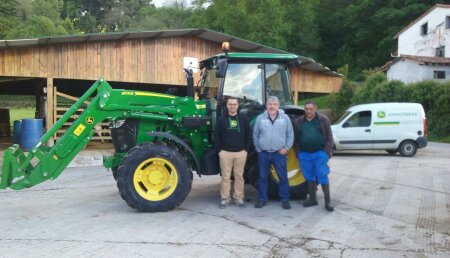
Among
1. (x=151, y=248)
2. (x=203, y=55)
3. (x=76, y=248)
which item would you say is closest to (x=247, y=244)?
(x=151, y=248)

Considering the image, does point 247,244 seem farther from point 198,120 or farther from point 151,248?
point 198,120

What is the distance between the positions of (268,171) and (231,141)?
2.59ft

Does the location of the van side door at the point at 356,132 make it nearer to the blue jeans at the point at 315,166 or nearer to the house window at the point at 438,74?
the blue jeans at the point at 315,166

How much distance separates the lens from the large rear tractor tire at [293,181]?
799 cm

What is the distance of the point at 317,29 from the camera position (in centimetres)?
5366

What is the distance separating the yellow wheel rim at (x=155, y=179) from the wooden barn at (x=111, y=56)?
26.8ft

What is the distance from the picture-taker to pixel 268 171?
7.59 meters

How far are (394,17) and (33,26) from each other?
1527 inches

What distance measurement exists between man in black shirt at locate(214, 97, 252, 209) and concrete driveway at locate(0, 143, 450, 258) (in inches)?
22.0

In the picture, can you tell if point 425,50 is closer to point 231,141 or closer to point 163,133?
point 231,141

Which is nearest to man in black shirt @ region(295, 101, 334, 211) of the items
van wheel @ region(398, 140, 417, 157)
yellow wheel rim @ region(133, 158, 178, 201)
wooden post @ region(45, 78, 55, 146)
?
yellow wheel rim @ region(133, 158, 178, 201)

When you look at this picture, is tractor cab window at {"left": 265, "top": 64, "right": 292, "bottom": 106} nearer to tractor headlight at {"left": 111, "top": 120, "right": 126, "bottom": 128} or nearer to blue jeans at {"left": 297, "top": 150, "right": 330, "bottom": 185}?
blue jeans at {"left": 297, "top": 150, "right": 330, "bottom": 185}

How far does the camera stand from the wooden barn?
46.8ft

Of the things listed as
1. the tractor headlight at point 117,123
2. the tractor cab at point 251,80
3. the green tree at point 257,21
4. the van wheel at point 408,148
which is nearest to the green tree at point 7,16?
the green tree at point 257,21
